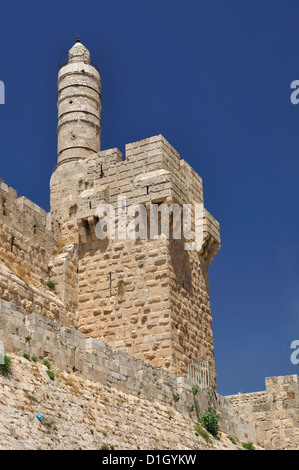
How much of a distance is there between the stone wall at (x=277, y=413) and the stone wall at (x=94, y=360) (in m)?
1.89

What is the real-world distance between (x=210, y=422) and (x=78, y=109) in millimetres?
9458

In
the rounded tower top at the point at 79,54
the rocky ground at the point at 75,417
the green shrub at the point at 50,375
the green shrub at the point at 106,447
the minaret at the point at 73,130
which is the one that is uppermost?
the rounded tower top at the point at 79,54

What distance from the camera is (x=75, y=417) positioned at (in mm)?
12156

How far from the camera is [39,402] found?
11742 mm

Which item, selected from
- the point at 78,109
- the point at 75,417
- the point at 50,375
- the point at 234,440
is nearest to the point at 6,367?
the point at 50,375

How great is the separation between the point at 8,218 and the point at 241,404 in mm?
7262

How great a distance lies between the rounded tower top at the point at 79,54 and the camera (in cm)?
2333

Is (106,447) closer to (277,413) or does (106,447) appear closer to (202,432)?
(202,432)

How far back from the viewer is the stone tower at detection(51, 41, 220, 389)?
60.2 feet

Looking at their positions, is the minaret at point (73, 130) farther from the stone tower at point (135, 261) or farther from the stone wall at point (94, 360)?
the stone wall at point (94, 360)

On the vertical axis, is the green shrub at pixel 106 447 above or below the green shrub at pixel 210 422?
below

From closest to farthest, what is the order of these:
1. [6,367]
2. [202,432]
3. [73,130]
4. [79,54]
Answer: [6,367] < [202,432] < [73,130] < [79,54]

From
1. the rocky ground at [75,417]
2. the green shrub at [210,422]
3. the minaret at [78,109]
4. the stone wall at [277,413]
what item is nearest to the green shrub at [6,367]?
the rocky ground at [75,417]

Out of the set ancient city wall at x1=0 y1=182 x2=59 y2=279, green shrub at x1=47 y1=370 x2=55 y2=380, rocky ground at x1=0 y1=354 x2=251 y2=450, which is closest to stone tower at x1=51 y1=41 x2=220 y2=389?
ancient city wall at x1=0 y1=182 x2=59 y2=279
